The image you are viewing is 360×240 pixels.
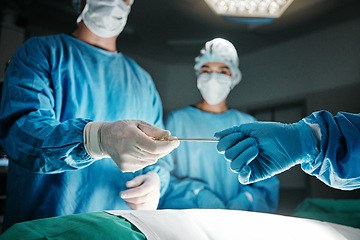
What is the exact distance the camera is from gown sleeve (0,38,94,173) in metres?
1.17

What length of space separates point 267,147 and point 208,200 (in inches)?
37.0

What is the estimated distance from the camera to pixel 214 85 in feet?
7.43

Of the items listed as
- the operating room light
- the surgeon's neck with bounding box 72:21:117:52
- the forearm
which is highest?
the operating room light

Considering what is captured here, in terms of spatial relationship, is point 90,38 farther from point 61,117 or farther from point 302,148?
point 302,148

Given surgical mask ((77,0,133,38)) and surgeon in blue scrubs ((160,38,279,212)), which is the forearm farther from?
surgeon in blue scrubs ((160,38,279,212))

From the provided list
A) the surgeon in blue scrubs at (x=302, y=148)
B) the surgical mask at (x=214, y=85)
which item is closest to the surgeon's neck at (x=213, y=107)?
the surgical mask at (x=214, y=85)

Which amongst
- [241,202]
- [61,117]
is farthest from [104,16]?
[241,202]

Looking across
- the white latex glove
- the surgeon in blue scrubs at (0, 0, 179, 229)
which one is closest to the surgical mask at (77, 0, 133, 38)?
the surgeon in blue scrubs at (0, 0, 179, 229)

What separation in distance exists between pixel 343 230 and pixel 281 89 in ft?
5.78

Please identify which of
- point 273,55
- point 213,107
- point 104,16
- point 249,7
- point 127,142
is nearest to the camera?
point 127,142

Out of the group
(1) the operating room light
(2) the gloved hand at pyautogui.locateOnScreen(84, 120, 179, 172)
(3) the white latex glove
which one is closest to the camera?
(2) the gloved hand at pyautogui.locateOnScreen(84, 120, 179, 172)

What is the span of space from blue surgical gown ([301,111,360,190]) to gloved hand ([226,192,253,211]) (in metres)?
0.93

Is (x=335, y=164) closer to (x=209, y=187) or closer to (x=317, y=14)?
(x=209, y=187)

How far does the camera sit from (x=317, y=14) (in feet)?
9.10
